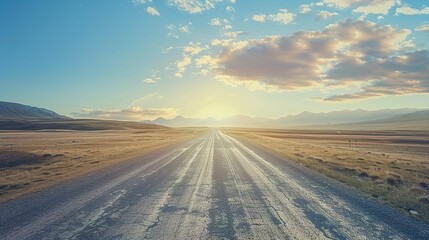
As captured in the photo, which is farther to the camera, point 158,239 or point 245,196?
point 245,196

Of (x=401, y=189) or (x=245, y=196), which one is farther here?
(x=401, y=189)

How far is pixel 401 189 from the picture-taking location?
15094 millimetres

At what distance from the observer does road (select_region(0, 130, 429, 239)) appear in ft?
26.1

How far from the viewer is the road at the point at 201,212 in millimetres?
7965

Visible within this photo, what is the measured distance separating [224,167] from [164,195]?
9037 mm

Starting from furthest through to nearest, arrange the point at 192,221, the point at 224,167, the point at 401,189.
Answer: the point at 224,167 < the point at 401,189 < the point at 192,221

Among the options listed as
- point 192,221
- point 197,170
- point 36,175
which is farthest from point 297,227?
point 36,175

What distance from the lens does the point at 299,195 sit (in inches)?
488

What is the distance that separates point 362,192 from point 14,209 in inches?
522

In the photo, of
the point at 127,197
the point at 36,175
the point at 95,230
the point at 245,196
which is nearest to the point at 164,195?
the point at 127,197

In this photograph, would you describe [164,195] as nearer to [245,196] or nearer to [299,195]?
[245,196]

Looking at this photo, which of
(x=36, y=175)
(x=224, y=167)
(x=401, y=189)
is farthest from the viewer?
(x=224, y=167)

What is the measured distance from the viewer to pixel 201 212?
9891 mm

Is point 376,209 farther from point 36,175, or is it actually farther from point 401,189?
point 36,175
